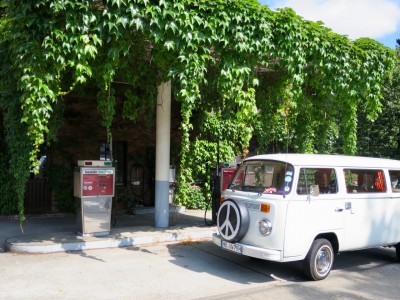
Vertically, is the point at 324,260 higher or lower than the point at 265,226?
lower

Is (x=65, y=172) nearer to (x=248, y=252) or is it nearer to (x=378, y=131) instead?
(x=248, y=252)

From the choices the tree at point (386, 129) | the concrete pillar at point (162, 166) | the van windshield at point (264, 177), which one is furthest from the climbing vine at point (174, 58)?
the tree at point (386, 129)

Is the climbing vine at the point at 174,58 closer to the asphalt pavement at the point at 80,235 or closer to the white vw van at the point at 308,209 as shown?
the asphalt pavement at the point at 80,235

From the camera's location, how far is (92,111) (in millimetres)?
12062

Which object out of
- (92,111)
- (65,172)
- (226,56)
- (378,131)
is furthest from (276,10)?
(378,131)

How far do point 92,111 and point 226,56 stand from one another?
227 inches

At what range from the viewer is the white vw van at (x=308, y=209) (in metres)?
6.06

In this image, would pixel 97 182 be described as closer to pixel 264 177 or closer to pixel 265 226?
pixel 264 177

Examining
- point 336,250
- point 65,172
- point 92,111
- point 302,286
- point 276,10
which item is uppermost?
point 276,10

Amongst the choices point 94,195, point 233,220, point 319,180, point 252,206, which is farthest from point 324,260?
point 94,195

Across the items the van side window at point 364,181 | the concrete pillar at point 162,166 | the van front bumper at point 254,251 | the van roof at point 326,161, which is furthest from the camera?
the concrete pillar at point 162,166

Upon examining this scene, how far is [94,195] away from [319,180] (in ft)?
14.8

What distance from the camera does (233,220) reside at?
6492mm

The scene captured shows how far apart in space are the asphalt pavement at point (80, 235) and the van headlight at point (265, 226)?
299cm
